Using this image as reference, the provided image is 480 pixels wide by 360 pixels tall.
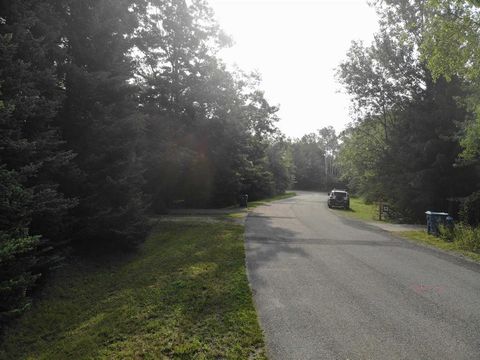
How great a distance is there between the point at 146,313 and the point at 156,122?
13324mm

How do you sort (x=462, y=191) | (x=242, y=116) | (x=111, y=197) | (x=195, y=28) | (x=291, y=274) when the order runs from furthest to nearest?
1. (x=242, y=116)
2. (x=195, y=28)
3. (x=462, y=191)
4. (x=111, y=197)
5. (x=291, y=274)

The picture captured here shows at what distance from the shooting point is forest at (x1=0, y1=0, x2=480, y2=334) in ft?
22.2

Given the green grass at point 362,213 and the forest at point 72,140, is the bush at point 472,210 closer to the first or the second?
the green grass at point 362,213

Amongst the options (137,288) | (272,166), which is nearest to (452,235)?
(137,288)

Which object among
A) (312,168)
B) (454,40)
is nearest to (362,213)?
(454,40)

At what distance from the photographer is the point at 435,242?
13.2 metres

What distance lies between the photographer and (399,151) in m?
21.8

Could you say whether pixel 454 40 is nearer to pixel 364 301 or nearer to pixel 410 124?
pixel 410 124

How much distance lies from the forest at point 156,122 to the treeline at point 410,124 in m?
0.08

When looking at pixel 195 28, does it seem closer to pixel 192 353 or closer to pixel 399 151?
pixel 399 151

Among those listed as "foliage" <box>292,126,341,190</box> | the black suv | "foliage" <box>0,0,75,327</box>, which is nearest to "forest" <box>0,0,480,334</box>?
"foliage" <box>0,0,75,327</box>

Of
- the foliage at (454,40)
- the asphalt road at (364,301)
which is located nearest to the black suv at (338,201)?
the foliage at (454,40)

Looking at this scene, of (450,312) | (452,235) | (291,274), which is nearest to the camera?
(450,312)

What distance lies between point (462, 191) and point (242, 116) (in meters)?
14.9
